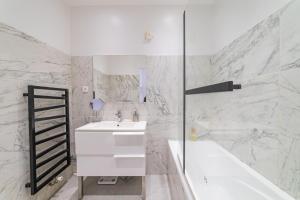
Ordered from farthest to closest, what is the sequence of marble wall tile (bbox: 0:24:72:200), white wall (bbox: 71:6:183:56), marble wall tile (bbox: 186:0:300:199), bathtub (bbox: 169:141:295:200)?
white wall (bbox: 71:6:183:56) → marble wall tile (bbox: 0:24:72:200) → bathtub (bbox: 169:141:295:200) → marble wall tile (bbox: 186:0:300:199)

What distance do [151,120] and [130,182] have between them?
819 mm

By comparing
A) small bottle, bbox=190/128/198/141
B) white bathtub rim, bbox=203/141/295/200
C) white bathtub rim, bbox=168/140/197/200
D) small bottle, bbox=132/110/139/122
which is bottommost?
white bathtub rim, bbox=168/140/197/200

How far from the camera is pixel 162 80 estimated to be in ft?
8.20

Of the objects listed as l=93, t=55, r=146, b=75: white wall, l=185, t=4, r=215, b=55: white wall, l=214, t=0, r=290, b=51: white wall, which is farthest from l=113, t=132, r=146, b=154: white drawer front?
l=214, t=0, r=290, b=51: white wall

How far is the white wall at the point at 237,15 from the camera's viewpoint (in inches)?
44.1

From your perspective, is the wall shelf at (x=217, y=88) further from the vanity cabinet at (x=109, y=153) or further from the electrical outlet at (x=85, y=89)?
the electrical outlet at (x=85, y=89)

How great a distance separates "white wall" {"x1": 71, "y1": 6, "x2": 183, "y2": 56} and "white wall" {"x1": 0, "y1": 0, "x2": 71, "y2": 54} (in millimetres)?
171

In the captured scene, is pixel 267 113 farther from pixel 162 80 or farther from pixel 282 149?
pixel 162 80

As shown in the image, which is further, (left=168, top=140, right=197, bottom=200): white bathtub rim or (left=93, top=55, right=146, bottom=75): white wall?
(left=93, top=55, right=146, bottom=75): white wall

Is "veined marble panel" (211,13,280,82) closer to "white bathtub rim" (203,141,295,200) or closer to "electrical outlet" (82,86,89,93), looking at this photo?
"white bathtub rim" (203,141,295,200)

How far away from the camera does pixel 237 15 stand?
145 cm

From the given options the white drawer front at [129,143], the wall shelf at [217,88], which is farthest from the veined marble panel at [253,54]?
the white drawer front at [129,143]

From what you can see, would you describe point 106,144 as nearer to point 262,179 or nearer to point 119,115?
point 119,115

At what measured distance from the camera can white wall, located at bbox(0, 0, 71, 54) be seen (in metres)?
1.51
